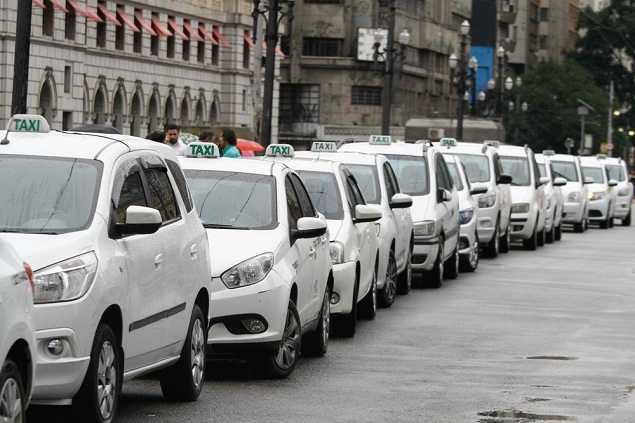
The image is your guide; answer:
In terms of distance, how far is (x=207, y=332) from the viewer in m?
11.5

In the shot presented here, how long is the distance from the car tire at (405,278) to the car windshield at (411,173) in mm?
1777

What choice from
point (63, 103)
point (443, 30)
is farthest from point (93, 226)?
Answer: point (443, 30)

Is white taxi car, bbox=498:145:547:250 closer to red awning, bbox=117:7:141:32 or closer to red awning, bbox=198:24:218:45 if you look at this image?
red awning, bbox=117:7:141:32

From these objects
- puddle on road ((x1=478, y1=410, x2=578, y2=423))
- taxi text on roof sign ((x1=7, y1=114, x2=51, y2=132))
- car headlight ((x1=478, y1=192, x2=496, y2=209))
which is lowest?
puddle on road ((x1=478, y1=410, x2=578, y2=423))

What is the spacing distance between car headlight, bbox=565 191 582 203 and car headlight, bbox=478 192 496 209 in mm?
15112

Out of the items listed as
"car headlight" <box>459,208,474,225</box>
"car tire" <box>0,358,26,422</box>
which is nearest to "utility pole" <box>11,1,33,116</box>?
"car headlight" <box>459,208,474,225</box>

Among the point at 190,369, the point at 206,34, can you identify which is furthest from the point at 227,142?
the point at 206,34

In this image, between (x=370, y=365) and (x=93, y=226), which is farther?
(x=370, y=365)

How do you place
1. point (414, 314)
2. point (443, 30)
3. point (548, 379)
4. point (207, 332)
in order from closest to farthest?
1. point (207, 332)
2. point (548, 379)
3. point (414, 314)
4. point (443, 30)

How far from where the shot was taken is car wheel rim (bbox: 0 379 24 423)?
758 centimetres

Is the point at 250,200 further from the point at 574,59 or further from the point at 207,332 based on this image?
the point at 574,59

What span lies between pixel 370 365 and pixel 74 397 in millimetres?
5015

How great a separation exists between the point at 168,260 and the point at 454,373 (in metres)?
3.59

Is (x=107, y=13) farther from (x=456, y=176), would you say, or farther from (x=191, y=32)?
(x=456, y=176)
